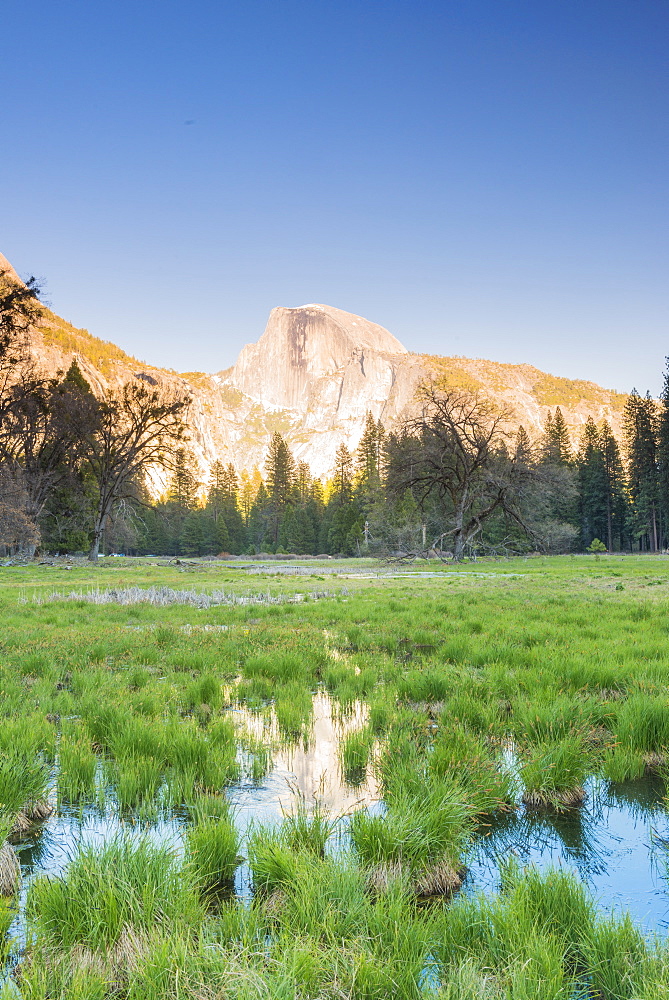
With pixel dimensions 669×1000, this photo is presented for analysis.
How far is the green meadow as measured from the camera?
6.37 ft

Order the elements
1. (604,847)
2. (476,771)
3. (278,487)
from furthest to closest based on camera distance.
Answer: (278,487), (476,771), (604,847)

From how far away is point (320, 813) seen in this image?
10.5ft

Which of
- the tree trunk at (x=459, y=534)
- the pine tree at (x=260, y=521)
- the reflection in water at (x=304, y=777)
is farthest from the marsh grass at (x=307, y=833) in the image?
the pine tree at (x=260, y=521)

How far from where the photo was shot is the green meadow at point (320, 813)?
1942mm

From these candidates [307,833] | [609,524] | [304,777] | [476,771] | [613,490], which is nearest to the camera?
[307,833]

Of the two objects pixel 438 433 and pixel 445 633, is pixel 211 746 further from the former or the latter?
pixel 438 433

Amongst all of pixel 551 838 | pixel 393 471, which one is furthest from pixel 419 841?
pixel 393 471

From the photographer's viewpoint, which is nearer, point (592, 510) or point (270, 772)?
point (270, 772)

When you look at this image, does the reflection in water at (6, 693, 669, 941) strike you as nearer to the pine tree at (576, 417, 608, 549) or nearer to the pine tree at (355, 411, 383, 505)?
the pine tree at (576, 417, 608, 549)

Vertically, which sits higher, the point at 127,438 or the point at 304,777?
the point at 127,438

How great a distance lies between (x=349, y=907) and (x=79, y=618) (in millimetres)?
10756

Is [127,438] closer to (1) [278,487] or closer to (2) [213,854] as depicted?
(2) [213,854]

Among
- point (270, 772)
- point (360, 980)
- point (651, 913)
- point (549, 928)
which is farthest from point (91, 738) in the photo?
point (651, 913)

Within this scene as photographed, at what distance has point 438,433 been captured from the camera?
3416cm
